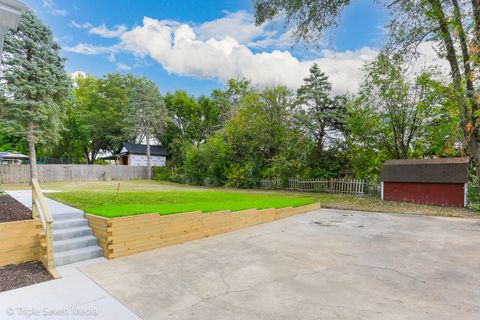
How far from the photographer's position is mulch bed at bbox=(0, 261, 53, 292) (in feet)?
10.5

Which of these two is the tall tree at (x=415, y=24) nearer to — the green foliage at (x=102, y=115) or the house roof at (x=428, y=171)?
the house roof at (x=428, y=171)

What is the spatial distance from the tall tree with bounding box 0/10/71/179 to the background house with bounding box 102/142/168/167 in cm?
→ 1337

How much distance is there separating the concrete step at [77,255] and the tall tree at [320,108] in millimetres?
11934

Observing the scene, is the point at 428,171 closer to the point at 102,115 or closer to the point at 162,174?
the point at 162,174

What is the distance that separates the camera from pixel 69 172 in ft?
67.2

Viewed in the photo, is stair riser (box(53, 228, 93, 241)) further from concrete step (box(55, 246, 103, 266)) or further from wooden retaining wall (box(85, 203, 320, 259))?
concrete step (box(55, 246, 103, 266))

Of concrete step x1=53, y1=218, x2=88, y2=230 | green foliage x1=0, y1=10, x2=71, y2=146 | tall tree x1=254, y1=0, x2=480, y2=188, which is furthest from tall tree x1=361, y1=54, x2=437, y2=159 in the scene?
green foliage x1=0, y1=10, x2=71, y2=146

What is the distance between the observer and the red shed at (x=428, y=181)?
32.2 feet

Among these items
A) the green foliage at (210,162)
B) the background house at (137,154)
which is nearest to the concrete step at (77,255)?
the green foliage at (210,162)

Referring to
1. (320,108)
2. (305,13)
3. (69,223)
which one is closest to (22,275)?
(69,223)

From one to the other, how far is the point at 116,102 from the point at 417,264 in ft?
99.8

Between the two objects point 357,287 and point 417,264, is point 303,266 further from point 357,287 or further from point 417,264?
point 417,264

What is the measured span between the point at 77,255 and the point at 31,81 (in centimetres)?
1367

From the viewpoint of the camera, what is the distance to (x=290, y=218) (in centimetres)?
807
